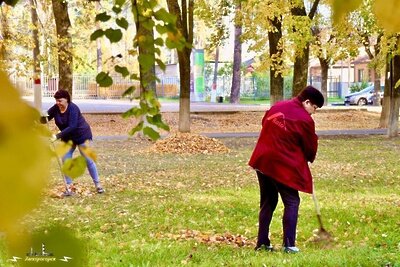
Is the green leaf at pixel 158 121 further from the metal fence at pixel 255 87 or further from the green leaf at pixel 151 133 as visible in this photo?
the metal fence at pixel 255 87

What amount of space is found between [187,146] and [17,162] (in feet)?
56.6

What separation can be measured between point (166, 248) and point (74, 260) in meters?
5.90

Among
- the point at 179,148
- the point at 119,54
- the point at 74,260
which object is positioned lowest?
the point at 179,148

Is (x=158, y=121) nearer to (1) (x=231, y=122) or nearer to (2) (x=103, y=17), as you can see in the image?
(2) (x=103, y=17)

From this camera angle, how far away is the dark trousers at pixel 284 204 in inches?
256

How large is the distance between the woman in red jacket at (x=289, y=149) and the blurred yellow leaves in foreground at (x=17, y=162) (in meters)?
5.88

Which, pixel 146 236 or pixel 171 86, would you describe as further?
pixel 171 86

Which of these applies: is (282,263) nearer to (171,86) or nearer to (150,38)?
(150,38)

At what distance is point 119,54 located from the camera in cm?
137

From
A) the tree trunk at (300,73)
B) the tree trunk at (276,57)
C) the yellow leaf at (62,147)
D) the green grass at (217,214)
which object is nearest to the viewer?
the yellow leaf at (62,147)

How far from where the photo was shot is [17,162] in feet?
1.20

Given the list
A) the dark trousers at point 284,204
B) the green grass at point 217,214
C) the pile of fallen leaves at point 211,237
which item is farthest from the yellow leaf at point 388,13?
the pile of fallen leaves at point 211,237

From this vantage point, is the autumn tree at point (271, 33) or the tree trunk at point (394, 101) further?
the tree trunk at point (394, 101)

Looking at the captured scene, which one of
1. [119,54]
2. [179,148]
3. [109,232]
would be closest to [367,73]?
[179,148]
